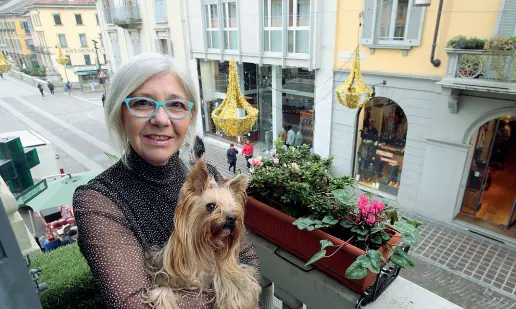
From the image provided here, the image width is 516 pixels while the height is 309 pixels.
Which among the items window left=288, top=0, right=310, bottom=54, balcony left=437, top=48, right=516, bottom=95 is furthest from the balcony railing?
window left=288, top=0, right=310, bottom=54

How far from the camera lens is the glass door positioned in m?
7.70

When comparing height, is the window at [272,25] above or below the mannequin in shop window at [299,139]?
above

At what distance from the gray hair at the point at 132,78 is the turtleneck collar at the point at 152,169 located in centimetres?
5

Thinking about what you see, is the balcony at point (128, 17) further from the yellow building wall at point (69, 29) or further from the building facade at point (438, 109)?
the yellow building wall at point (69, 29)

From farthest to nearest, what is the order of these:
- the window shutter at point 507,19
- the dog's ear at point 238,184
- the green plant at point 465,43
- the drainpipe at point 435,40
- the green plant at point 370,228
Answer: the drainpipe at point 435,40 < the green plant at point 465,43 < the window shutter at point 507,19 < the green plant at point 370,228 < the dog's ear at point 238,184

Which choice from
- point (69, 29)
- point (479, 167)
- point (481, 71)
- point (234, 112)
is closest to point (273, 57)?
point (234, 112)

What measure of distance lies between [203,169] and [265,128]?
12011 mm

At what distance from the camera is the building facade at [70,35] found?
3228 cm

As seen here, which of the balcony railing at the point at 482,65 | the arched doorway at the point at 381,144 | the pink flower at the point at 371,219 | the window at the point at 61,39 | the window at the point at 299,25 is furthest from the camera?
the window at the point at 61,39

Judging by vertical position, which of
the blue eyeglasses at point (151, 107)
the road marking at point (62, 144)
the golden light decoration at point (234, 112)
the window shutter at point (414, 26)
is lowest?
the road marking at point (62, 144)

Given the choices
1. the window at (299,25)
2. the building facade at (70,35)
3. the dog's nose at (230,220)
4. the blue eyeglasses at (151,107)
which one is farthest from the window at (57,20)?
the dog's nose at (230,220)

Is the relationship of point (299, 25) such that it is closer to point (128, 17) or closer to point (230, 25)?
point (230, 25)

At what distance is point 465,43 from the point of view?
666 centimetres

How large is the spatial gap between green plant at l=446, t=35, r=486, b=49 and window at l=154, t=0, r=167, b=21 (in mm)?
12668
